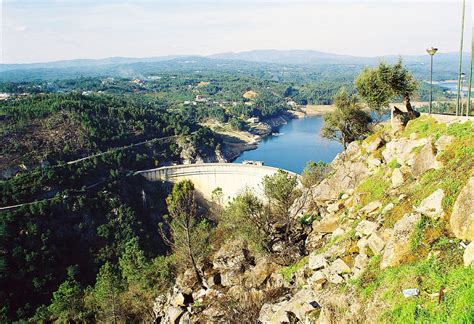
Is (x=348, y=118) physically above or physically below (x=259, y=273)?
above

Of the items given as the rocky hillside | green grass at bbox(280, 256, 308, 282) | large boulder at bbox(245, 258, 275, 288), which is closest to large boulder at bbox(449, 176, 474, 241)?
the rocky hillside

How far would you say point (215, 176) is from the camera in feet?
162

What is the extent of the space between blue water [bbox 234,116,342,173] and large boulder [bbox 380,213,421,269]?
45238mm

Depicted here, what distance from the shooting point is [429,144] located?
1127 cm

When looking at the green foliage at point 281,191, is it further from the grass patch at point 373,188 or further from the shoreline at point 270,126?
the shoreline at point 270,126

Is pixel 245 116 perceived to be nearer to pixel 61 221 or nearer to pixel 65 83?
pixel 61 221

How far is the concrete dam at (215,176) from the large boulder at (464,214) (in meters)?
35.7

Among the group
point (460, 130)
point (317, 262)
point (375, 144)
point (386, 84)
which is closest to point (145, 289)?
point (317, 262)

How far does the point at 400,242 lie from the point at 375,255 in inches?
35.2

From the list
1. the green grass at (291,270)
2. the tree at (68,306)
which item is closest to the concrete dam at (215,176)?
the tree at (68,306)

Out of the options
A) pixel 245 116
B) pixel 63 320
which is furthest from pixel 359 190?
pixel 245 116

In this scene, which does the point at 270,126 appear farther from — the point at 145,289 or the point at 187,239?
the point at 187,239

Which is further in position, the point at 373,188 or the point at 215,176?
the point at 215,176

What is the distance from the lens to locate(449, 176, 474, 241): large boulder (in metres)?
7.33
